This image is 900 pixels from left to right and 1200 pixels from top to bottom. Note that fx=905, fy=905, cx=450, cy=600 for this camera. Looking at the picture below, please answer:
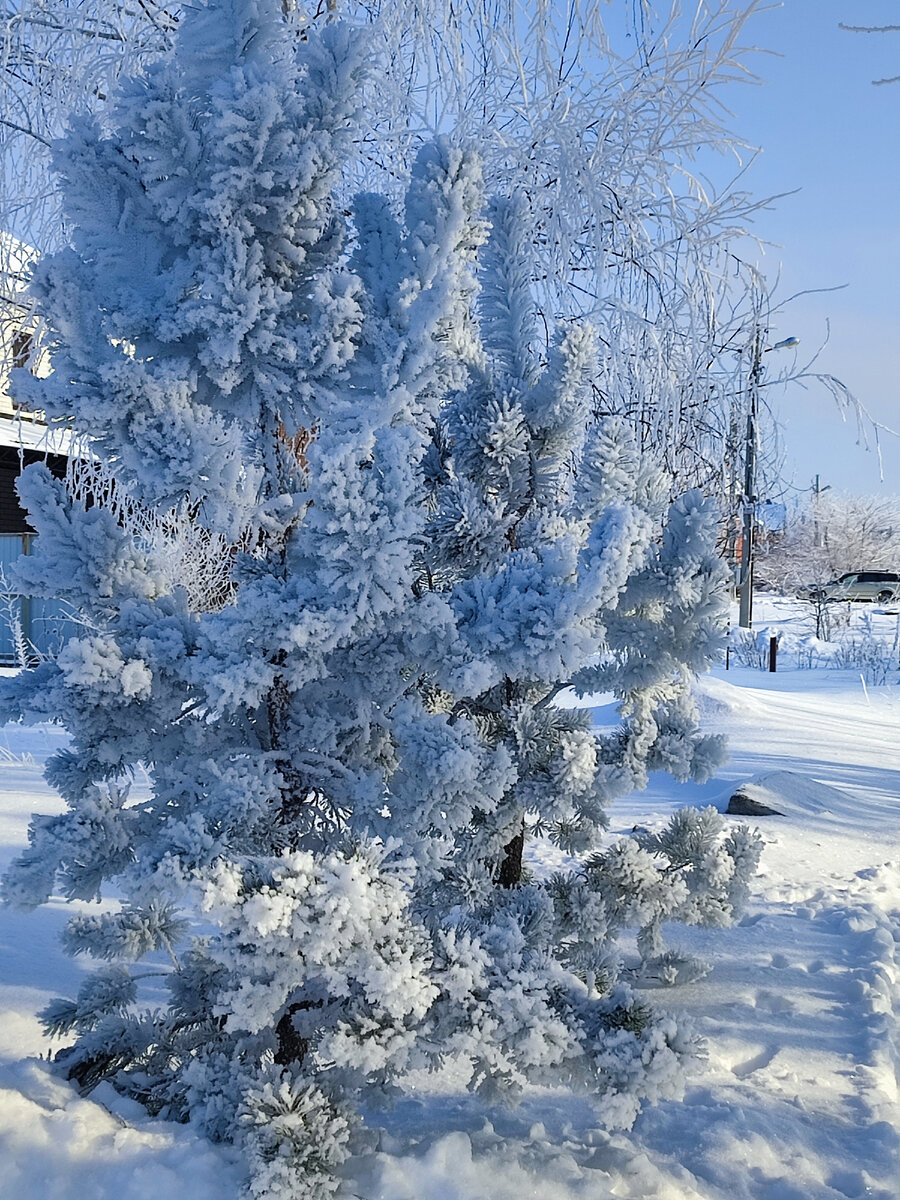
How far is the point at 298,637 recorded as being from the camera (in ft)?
5.98

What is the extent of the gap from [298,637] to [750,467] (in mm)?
11230

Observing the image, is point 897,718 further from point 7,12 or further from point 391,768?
point 7,12

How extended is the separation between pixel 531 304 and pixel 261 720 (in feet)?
4.66

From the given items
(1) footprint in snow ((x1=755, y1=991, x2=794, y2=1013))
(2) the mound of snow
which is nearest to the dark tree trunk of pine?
(1) footprint in snow ((x1=755, y1=991, x2=794, y2=1013))

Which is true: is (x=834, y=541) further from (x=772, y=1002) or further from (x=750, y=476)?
(x=772, y=1002)

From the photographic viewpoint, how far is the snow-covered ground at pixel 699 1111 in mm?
1921

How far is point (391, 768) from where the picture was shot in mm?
2332

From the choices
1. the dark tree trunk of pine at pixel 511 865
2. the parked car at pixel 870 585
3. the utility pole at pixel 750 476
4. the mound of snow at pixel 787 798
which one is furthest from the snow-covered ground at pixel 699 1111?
the parked car at pixel 870 585

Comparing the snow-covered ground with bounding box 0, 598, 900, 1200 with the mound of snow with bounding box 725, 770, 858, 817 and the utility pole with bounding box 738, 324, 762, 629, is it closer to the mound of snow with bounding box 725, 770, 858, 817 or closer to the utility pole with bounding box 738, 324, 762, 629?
the mound of snow with bounding box 725, 770, 858, 817

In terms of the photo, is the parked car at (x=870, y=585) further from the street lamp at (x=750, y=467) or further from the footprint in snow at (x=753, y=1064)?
the footprint in snow at (x=753, y=1064)

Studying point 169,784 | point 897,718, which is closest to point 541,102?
point 169,784

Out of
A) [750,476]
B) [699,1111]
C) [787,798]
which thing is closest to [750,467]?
[750,476]

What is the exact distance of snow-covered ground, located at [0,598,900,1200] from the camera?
1.92m

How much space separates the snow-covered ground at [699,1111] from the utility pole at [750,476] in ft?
7.63
